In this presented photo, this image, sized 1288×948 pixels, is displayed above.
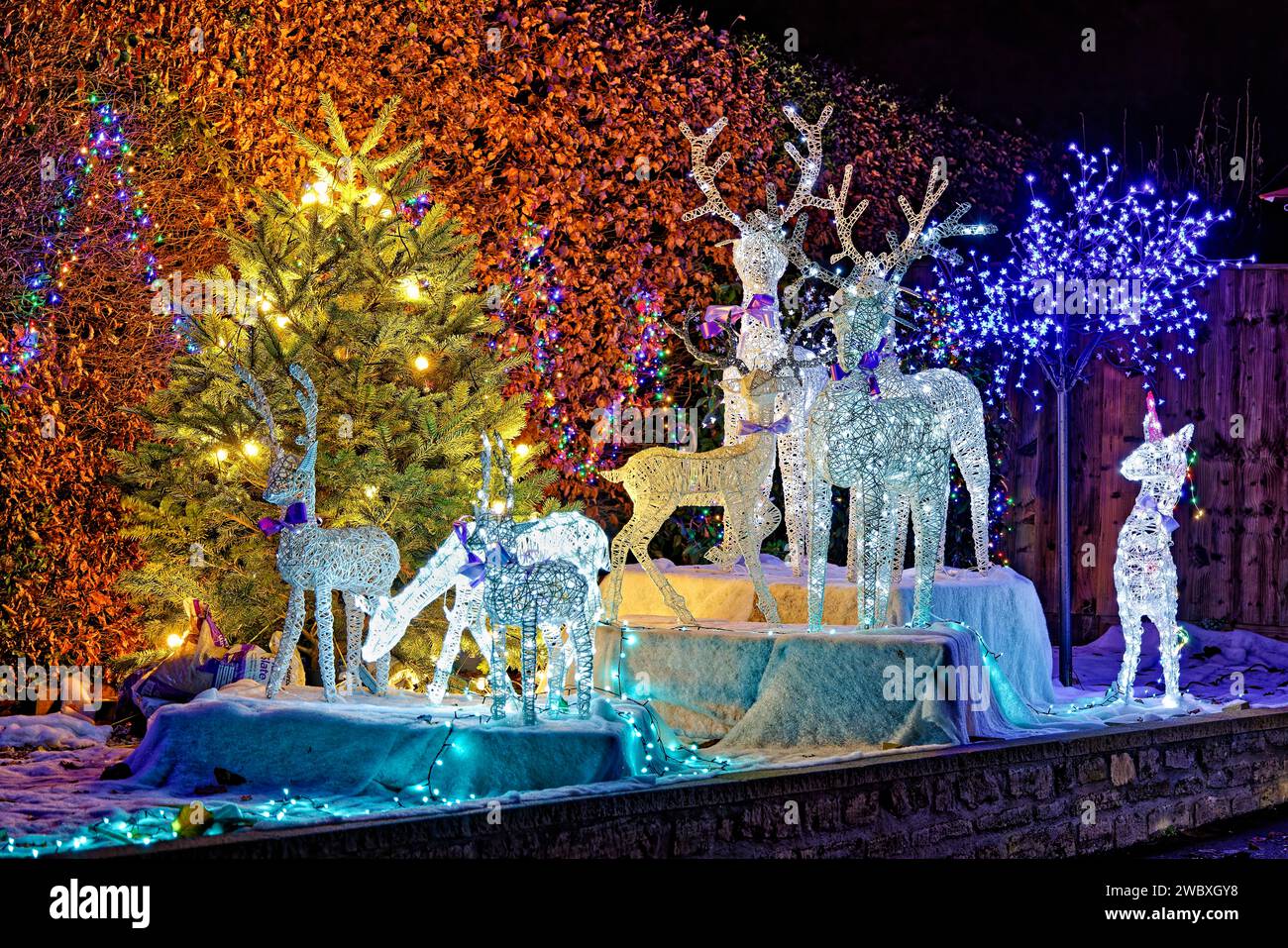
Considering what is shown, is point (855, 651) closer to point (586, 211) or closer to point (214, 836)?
point (214, 836)

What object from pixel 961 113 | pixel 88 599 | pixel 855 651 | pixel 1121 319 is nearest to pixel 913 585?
pixel 855 651

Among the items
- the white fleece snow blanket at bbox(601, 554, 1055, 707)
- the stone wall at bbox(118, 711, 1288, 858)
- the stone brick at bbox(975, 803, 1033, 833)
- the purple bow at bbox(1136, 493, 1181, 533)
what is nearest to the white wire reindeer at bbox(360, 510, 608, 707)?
the stone wall at bbox(118, 711, 1288, 858)

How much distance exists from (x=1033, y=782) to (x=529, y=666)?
7.31 feet

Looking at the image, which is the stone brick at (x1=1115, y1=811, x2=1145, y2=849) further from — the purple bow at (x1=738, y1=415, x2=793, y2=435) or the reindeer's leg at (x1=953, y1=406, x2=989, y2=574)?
the purple bow at (x1=738, y1=415, x2=793, y2=435)

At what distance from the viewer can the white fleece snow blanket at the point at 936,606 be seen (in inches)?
292

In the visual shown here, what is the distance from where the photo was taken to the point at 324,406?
306 inches

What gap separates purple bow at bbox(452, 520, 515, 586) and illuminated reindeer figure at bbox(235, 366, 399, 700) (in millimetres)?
383

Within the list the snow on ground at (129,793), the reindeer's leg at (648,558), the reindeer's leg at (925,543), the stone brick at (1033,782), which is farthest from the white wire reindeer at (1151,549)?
the reindeer's leg at (648,558)

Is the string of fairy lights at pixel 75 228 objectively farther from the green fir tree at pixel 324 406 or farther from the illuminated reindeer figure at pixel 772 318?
the illuminated reindeer figure at pixel 772 318

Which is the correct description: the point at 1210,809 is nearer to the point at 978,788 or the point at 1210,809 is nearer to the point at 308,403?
the point at 978,788

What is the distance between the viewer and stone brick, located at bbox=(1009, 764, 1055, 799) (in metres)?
6.55

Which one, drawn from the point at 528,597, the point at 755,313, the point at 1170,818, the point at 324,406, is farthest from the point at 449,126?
the point at 1170,818
